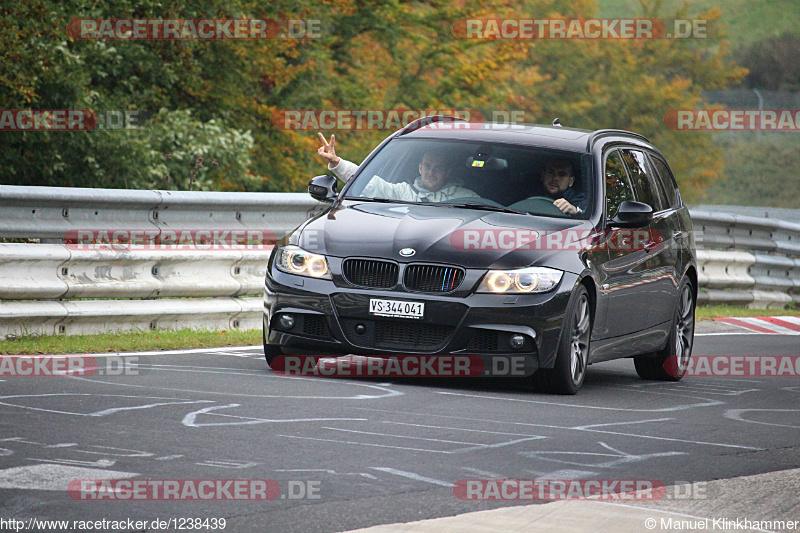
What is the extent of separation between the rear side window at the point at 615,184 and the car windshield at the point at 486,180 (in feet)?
0.79

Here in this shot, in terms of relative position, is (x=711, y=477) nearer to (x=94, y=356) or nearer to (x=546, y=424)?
(x=546, y=424)

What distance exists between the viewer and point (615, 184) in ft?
35.0

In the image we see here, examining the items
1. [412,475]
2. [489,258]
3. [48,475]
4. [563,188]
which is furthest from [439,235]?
[48,475]

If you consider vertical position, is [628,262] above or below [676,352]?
above

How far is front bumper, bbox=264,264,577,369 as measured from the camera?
8953 mm

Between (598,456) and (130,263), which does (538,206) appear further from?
(130,263)

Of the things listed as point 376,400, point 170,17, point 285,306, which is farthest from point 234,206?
point 170,17

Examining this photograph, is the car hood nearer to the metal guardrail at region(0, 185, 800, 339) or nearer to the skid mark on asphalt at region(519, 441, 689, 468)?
the skid mark on asphalt at region(519, 441, 689, 468)

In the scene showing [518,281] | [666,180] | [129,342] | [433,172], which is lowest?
[129,342]

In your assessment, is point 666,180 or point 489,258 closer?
point 489,258

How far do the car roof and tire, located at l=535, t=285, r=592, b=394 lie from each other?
1.46 m

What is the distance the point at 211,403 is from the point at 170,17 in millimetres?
18873

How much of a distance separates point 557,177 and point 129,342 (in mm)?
3455

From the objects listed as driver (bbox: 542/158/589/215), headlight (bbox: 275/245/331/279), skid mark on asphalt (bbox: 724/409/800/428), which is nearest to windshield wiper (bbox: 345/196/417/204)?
headlight (bbox: 275/245/331/279)
